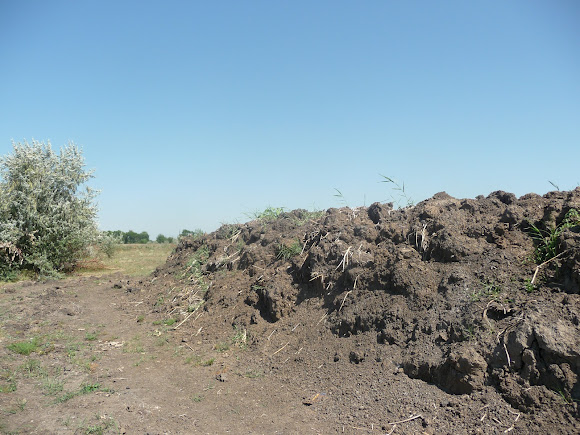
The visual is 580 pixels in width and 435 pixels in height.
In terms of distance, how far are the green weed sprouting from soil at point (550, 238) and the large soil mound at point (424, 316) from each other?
2 cm

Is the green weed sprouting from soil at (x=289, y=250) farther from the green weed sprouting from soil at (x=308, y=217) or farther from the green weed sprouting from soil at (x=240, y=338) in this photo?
the green weed sprouting from soil at (x=240, y=338)

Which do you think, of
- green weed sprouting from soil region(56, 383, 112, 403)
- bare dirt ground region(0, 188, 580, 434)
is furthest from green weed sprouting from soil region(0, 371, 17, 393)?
green weed sprouting from soil region(56, 383, 112, 403)

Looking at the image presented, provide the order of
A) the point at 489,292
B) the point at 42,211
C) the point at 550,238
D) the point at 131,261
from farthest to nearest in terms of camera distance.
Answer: the point at 131,261 → the point at 42,211 → the point at 550,238 → the point at 489,292

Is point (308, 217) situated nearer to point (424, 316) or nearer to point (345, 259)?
point (345, 259)

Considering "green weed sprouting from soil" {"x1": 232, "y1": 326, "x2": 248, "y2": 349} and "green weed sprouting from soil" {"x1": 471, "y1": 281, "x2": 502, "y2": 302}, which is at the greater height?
"green weed sprouting from soil" {"x1": 471, "y1": 281, "x2": 502, "y2": 302}

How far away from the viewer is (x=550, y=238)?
414 centimetres

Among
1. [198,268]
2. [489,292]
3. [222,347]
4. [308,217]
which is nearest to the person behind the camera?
→ [489,292]

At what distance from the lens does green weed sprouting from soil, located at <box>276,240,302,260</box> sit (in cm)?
655

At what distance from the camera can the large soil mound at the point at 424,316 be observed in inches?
127

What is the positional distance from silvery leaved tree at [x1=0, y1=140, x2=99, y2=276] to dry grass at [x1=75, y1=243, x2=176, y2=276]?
1.02 m

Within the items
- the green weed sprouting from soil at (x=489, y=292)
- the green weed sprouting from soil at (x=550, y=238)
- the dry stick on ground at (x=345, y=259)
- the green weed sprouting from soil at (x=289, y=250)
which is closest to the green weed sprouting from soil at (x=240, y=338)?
the green weed sprouting from soil at (x=289, y=250)

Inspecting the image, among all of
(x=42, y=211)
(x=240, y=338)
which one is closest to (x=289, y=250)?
(x=240, y=338)

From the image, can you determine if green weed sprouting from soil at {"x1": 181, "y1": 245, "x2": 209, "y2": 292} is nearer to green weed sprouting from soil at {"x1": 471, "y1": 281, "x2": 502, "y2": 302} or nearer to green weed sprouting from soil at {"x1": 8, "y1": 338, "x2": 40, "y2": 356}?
green weed sprouting from soil at {"x1": 8, "y1": 338, "x2": 40, "y2": 356}

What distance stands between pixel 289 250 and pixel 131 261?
10.8 m
